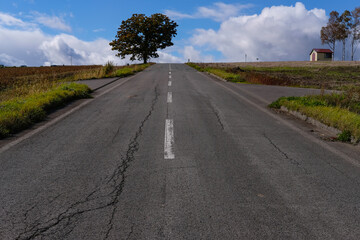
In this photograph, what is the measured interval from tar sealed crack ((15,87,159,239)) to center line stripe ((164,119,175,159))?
1.04 metres

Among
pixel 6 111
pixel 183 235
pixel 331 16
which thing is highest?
pixel 331 16

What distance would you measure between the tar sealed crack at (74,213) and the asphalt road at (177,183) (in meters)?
0.01

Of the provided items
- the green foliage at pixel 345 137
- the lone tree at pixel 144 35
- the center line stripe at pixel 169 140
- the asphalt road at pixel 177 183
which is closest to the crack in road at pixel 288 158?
the asphalt road at pixel 177 183

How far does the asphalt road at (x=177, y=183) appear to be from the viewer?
9.85 feet

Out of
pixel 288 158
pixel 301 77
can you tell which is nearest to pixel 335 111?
pixel 288 158

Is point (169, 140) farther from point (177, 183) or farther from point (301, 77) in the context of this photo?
point (301, 77)

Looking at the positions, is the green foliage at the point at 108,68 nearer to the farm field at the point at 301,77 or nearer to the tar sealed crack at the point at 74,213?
the farm field at the point at 301,77

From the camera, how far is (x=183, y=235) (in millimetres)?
2840

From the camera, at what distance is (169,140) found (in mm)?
6137

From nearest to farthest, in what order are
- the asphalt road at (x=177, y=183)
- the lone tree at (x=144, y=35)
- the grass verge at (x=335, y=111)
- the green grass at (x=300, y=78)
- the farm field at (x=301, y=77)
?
the asphalt road at (x=177, y=183)
the grass verge at (x=335, y=111)
the green grass at (x=300, y=78)
the farm field at (x=301, y=77)
the lone tree at (x=144, y=35)

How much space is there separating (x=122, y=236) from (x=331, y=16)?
8169 cm

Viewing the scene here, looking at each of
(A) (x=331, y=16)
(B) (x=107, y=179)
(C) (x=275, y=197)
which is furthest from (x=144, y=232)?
(A) (x=331, y=16)

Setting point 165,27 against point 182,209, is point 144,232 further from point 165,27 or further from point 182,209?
point 165,27

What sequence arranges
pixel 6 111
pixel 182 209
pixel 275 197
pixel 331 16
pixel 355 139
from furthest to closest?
pixel 331 16 → pixel 6 111 → pixel 355 139 → pixel 275 197 → pixel 182 209
